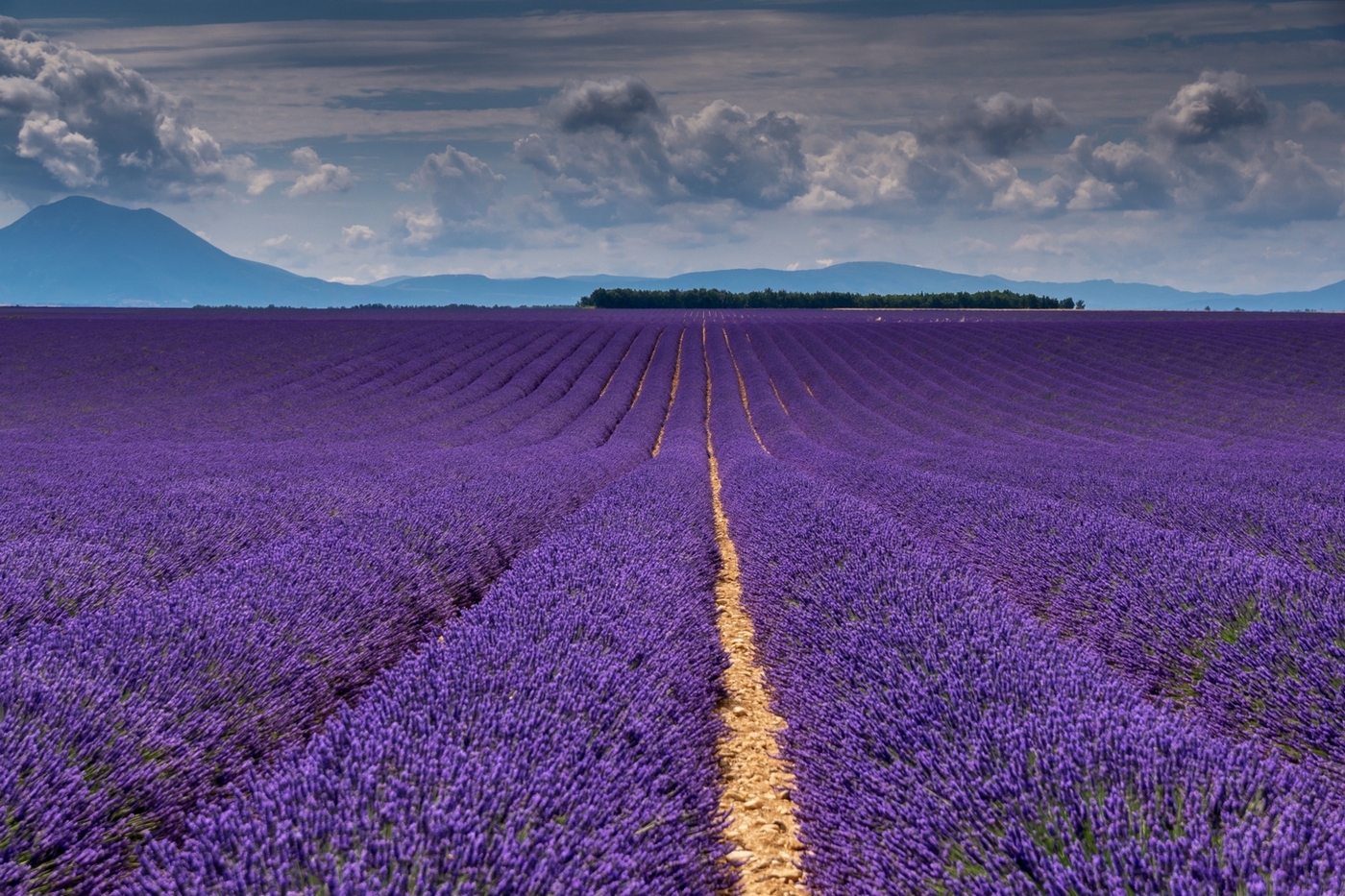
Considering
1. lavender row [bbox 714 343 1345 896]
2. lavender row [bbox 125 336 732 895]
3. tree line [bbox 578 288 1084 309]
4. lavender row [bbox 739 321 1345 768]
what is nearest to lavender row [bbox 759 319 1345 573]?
lavender row [bbox 739 321 1345 768]

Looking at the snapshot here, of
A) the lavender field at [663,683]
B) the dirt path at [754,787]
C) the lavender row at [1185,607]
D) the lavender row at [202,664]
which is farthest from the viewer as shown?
the lavender row at [1185,607]

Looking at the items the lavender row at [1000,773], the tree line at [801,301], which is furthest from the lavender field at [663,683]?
the tree line at [801,301]

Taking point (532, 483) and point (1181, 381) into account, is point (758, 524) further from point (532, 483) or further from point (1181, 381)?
point (1181, 381)

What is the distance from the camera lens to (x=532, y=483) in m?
7.58

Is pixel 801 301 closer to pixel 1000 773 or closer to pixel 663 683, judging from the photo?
pixel 663 683

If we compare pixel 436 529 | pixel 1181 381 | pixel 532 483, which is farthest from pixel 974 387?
pixel 436 529

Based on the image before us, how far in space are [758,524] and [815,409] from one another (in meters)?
13.3

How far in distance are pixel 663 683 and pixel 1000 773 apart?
1222 millimetres

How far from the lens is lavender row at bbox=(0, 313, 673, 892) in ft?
6.44

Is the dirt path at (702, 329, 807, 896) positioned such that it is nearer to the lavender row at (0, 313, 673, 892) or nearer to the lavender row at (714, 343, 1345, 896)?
the lavender row at (714, 343, 1345, 896)

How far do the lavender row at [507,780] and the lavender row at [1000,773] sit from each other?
0.42 metres

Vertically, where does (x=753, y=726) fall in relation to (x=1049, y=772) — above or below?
below

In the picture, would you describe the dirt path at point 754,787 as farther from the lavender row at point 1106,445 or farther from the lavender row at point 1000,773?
→ the lavender row at point 1106,445

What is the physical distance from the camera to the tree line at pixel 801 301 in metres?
78.6
